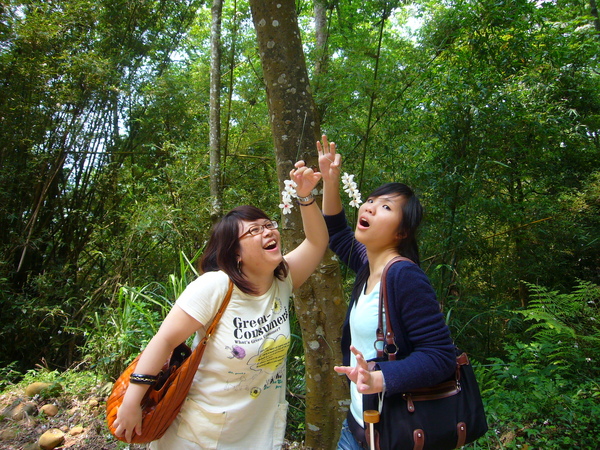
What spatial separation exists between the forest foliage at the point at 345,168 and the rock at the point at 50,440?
512 mm

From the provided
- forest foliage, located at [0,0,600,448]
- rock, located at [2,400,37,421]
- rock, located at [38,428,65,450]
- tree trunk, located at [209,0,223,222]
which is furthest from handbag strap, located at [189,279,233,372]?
tree trunk, located at [209,0,223,222]

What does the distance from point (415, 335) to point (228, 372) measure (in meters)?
0.61

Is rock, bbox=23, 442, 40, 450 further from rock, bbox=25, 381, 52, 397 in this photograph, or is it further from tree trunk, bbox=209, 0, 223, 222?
tree trunk, bbox=209, 0, 223, 222

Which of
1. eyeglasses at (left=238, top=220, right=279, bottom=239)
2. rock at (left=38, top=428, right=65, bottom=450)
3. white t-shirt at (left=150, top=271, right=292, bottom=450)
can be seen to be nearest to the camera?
white t-shirt at (left=150, top=271, right=292, bottom=450)

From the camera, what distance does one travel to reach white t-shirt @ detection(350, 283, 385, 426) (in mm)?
1193

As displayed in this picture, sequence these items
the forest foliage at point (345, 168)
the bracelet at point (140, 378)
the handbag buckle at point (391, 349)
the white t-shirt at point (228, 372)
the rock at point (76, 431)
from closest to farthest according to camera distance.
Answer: the handbag buckle at point (391, 349), the bracelet at point (140, 378), the white t-shirt at point (228, 372), the rock at point (76, 431), the forest foliage at point (345, 168)

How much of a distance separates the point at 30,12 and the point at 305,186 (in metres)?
4.63

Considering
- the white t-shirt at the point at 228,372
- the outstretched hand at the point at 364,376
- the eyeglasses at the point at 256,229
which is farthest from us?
the eyeglasses at the point at 256,229

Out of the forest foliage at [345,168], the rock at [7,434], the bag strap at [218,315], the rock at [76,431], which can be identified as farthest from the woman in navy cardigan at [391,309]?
the rock at [7,434]

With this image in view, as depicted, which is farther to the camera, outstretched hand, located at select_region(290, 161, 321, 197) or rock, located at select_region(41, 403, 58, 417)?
rock, located at select_region(41, 403, 58, 417)

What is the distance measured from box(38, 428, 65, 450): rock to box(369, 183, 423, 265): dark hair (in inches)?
99.8

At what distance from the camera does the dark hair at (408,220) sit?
4.26ft

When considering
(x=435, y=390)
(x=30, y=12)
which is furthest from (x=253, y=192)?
(x=435, y=390)

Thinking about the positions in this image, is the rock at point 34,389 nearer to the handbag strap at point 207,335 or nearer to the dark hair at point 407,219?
the handbag strap at point 207,335
